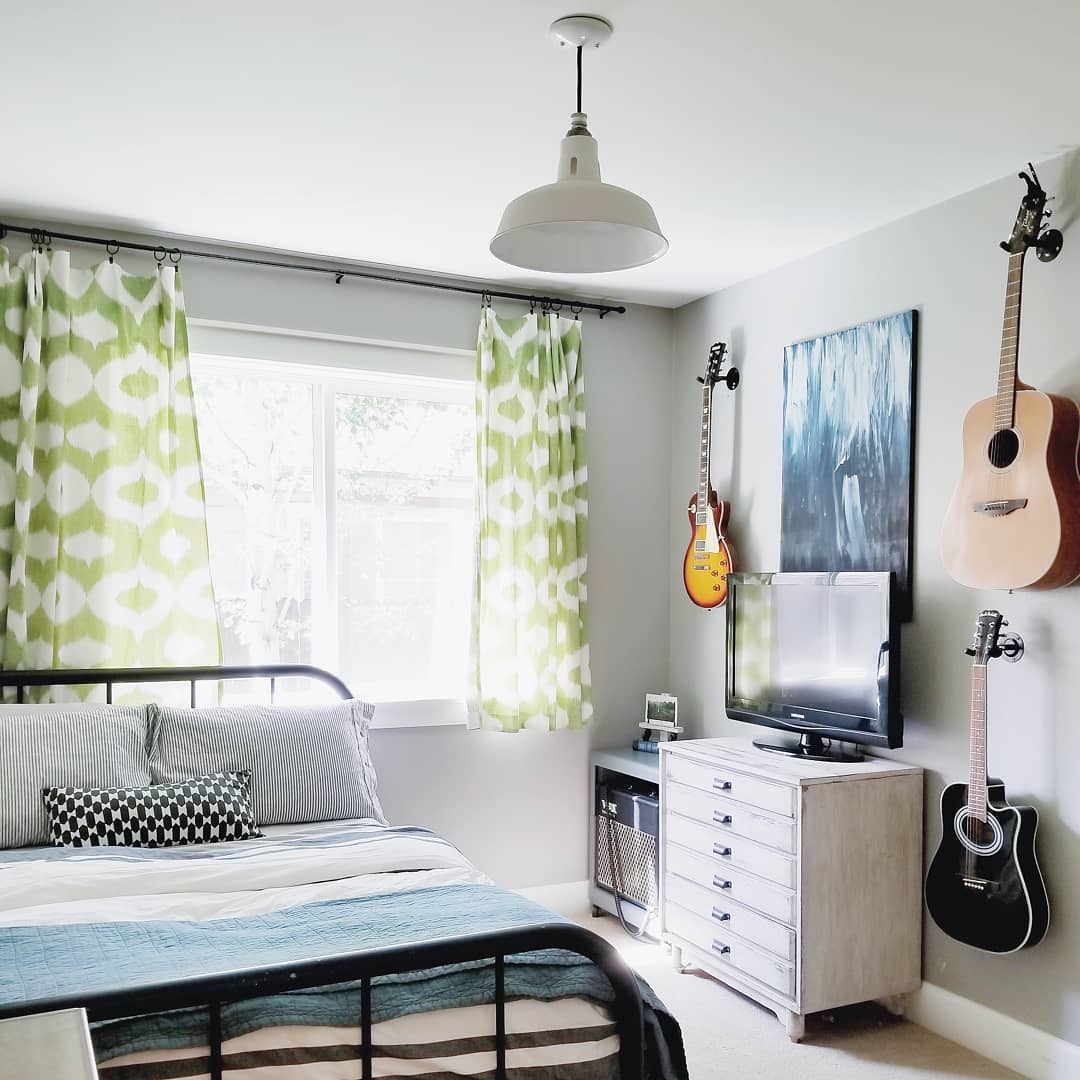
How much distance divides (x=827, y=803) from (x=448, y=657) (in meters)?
1.70

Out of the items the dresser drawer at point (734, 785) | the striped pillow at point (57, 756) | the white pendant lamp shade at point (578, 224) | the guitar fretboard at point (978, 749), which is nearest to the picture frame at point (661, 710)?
the dresser drawer at point (734, 785)

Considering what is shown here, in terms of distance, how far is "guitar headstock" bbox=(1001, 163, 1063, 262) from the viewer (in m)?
2.82

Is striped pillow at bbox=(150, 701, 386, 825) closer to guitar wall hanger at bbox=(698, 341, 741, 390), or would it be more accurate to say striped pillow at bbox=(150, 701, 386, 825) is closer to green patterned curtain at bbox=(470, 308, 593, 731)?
green patterned curtain at bbox=(470, 308, 593, 731)

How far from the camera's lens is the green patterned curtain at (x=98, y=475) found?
3.37 meters

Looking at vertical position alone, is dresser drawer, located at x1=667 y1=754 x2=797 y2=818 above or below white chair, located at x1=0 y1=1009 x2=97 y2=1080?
below

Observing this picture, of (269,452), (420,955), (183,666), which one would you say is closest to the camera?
(420,955)

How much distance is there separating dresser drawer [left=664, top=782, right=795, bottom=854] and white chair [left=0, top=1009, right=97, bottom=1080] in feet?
7.69

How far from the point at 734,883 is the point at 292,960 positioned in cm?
197

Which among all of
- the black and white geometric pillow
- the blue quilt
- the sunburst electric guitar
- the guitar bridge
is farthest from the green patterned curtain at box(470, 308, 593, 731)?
the blue quilt

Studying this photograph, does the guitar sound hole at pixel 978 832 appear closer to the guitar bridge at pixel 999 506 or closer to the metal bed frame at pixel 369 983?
the guitar bridge at pixel 999 506

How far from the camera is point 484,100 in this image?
2.58 metres

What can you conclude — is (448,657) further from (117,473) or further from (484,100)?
(484,100)

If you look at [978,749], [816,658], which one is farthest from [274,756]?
[978,749]

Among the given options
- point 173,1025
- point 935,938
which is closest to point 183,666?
point 173,1025
